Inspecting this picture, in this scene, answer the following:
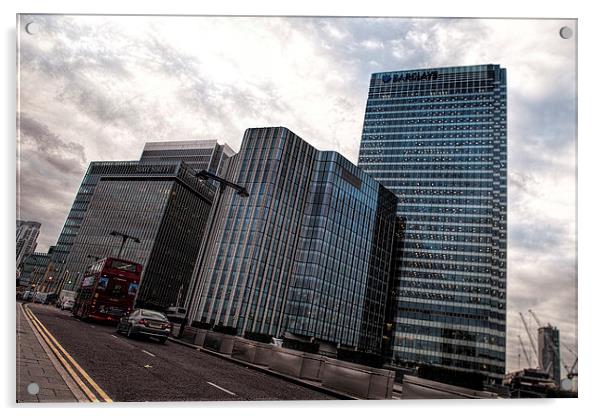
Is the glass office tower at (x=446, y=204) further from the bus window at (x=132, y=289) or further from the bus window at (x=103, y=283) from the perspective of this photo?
the bus window at (x=103, y=283)

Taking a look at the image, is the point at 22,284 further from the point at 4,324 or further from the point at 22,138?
the point at 22,138

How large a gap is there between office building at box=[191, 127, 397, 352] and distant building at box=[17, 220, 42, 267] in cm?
4553

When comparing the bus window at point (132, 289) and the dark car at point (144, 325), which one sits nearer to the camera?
the dark car at point (144, 325)

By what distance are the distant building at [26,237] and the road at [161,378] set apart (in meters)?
2.59

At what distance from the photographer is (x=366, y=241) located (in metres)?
75.0

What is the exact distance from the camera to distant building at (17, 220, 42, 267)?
27.5 ft

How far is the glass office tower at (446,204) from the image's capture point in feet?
248

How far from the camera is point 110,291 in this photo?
16125 mm

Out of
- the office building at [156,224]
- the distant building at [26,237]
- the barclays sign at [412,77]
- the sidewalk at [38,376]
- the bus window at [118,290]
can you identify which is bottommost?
the sidewalk at [38,376]

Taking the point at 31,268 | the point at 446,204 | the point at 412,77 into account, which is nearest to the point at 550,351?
the point at 31,268

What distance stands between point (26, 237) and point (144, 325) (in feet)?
21.1

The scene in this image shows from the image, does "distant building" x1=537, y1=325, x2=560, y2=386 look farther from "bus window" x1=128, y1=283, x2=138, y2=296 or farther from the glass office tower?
the glass office tower

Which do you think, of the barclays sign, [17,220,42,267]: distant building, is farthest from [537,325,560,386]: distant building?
the barclays sign
